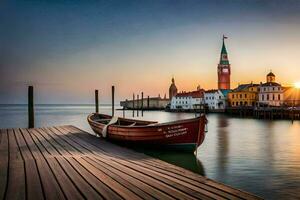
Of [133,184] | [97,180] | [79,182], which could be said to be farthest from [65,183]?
[133,184]

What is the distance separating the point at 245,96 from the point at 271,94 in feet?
31.9

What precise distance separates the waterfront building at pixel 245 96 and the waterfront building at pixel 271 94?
4.06 metres

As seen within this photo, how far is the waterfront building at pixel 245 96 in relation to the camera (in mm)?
86688

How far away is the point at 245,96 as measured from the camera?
87.4 m

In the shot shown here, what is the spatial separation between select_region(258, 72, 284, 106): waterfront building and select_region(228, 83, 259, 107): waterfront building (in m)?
4.06

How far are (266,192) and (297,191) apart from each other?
3.39 ft

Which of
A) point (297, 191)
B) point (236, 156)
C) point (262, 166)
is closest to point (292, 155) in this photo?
point (236, 156)

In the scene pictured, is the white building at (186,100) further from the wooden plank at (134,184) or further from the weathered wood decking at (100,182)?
the wooden plank at (134,184)

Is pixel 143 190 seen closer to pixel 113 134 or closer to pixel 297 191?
pixel 297 191

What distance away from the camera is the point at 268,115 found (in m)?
64.4

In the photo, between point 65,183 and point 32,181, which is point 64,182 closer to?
point 65,183

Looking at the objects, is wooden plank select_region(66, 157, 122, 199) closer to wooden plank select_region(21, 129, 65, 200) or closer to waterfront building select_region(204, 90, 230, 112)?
wooden plank select_region(21, 129, 65, 200)

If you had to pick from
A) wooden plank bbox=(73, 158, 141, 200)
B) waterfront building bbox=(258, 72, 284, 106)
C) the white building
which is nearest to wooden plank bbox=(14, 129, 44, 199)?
wooden plank bbox=(73, 158, 141, 200)

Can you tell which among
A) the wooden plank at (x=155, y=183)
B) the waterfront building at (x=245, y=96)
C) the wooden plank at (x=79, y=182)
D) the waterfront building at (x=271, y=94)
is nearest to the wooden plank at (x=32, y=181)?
the wooden plank at (x=79, y=182)
